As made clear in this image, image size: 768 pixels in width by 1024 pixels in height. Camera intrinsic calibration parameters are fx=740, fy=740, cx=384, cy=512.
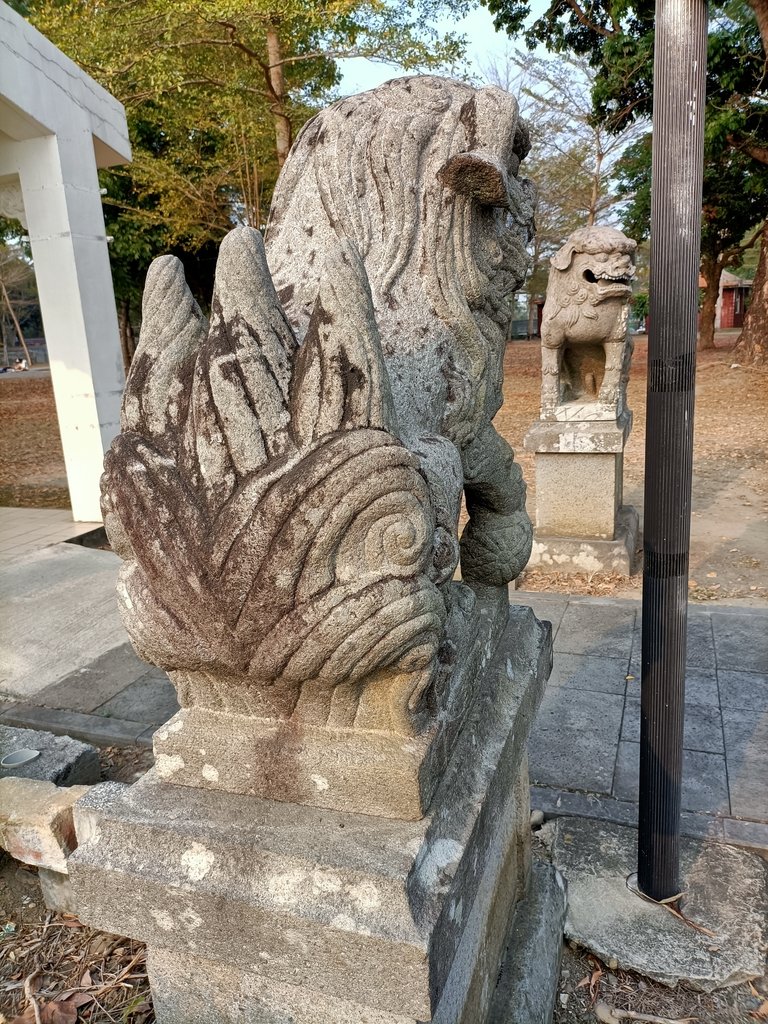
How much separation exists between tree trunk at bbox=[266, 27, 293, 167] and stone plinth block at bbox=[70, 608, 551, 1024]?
1112 centimetres

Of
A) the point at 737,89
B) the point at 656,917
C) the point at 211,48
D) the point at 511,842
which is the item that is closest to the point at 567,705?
the point at 656,917

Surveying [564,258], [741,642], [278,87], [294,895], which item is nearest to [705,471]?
[564,258]

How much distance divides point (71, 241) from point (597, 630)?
16.5ft

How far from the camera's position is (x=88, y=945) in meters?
2.16

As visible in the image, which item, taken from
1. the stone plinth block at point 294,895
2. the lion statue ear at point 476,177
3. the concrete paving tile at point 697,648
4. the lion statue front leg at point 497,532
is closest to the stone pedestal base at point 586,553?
the concrete paving tile at point 697,648

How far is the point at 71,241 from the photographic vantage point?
5969 millimetres

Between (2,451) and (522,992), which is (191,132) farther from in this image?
(522,992)

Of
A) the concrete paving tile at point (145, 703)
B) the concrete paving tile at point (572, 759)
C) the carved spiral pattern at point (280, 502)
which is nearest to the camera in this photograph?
the carved spiral pattern at point (280, 502)

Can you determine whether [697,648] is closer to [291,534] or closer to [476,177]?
[476,177]

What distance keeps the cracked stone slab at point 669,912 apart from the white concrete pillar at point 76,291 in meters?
5.12

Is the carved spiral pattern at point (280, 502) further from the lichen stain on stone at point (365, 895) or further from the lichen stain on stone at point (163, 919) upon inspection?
the lichen stain on stone at point (163, 919)

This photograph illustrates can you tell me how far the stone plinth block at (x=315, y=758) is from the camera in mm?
1220

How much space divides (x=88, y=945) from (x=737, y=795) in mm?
2222

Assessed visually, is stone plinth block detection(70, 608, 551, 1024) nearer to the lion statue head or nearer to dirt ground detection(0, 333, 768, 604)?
the lion statue head
